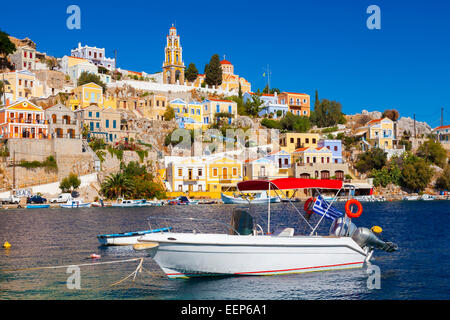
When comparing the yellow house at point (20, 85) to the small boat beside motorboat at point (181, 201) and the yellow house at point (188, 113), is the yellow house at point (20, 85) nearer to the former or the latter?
the yellow house at point (188, 113)

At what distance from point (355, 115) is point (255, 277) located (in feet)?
294

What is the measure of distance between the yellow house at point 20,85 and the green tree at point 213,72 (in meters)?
33.9

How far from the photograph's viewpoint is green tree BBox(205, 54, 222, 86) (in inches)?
3913

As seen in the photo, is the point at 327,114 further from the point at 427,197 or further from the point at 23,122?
the point at 23,122

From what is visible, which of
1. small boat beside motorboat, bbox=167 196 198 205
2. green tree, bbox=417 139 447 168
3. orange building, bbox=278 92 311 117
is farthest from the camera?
orange building, bbox=278 92 311 117

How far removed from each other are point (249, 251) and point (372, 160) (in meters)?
63.7

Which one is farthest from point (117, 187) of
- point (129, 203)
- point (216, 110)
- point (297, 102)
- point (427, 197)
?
point (297, 102)

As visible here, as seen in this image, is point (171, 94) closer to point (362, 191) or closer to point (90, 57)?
point (90, 57)

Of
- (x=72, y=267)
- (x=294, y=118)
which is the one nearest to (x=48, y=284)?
(x=72, y=267)

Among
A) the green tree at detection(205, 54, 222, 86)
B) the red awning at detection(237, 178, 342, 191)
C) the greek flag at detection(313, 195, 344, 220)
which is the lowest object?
the greek flag at detection(313, 195, 344, 220)

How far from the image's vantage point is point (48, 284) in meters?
15.6

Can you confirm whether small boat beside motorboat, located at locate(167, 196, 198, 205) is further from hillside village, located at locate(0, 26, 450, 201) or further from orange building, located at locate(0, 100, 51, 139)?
orange building, located at locate(0, 100, 51, 139)

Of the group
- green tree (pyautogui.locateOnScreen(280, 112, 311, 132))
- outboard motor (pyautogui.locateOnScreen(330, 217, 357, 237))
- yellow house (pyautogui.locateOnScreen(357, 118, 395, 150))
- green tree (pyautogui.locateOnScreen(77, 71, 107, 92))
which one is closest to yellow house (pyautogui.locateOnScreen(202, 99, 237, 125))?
green tree (pyautogui.locateOnScreen(280, 112, 311, 132))

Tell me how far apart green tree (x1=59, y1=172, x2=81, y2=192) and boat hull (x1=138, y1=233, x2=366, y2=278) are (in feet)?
145
